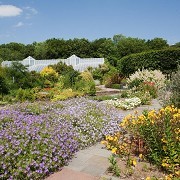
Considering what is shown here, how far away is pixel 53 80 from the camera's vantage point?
19.6 metres

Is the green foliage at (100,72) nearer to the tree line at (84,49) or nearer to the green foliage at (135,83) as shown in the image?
the green foliage at (135,83)

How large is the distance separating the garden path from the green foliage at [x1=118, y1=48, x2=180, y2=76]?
43.2ft

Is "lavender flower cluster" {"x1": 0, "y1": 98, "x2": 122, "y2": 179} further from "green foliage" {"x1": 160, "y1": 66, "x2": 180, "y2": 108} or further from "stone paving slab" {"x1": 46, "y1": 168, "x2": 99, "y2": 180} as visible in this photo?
"green foliage" {"x1": 160, "y1": 66, "x2": 180, "y2": 108}

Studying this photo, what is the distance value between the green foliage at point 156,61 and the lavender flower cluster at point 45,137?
12.1 m

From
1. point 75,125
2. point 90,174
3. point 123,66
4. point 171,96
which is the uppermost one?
point 123,66

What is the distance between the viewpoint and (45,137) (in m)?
4.15

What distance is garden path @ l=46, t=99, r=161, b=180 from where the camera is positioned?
11.5 ft

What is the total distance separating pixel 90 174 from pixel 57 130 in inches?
44.6

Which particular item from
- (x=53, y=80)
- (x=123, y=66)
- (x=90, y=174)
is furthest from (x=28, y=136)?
(x=123, y=66)

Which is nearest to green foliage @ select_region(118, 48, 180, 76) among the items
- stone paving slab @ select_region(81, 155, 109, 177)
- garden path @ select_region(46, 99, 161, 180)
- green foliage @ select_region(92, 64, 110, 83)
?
green foliage @ select_region(92, 64, 110, 83)

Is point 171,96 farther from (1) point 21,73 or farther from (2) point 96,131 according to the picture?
(1) point 21,73

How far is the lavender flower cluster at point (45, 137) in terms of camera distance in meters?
3.43

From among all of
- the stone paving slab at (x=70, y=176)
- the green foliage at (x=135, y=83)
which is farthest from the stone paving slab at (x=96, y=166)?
the green foliage at (x=135, y=83)

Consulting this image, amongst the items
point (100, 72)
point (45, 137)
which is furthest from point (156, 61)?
point (45, 137)
